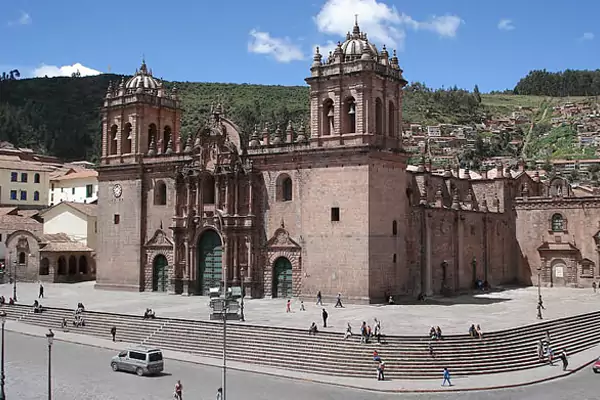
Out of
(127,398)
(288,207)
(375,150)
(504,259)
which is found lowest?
(127,398)

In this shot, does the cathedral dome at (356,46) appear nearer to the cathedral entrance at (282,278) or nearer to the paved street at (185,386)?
the cathedral entrance at (282,278)

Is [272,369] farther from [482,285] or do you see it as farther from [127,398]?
[482,285]

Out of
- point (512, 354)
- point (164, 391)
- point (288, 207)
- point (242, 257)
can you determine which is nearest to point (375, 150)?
point (288, 207)

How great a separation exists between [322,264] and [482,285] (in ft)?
58.7

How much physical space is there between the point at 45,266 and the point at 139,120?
53.2 ft

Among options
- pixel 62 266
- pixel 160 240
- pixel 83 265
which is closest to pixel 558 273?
pixel 160 240

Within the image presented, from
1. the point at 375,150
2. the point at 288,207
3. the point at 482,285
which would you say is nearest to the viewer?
the point at 375,150

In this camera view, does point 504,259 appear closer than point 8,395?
No

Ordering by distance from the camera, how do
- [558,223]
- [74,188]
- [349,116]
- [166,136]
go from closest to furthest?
[349,116], [166,136], [558,223], [74,188]

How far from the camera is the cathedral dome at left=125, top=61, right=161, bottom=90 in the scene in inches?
1998

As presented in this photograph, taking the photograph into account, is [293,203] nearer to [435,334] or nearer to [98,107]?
[435,334]

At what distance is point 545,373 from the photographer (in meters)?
26.8

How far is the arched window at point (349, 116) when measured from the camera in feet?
131

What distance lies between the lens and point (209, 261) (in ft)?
148
